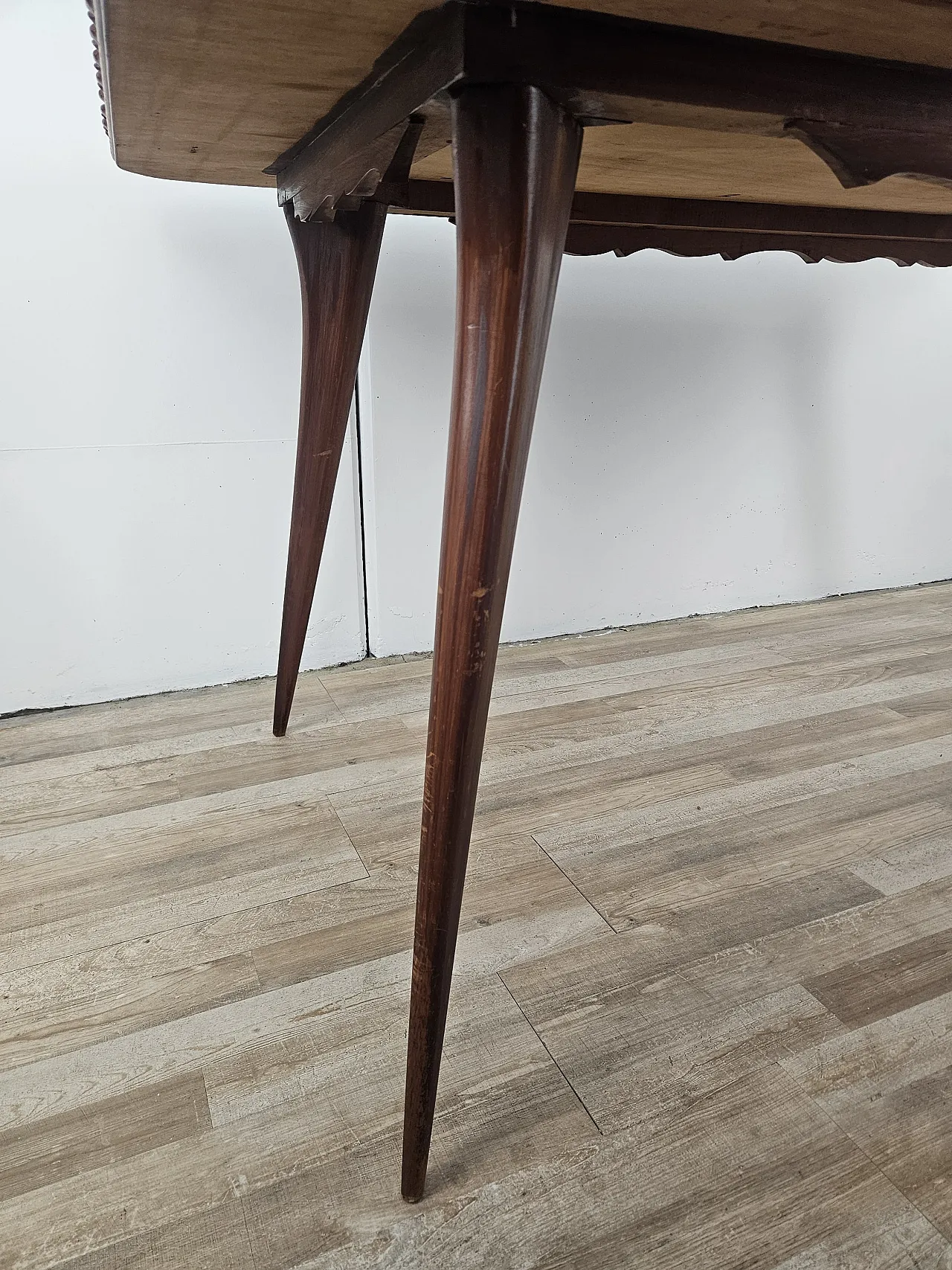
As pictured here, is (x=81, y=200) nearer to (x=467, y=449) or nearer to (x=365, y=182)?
(x=365, y=182)

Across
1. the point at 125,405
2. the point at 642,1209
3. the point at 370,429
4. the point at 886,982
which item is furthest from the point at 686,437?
the point at 642,1209

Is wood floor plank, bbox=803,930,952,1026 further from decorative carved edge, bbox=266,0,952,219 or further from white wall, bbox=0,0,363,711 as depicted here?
white wall, bbox=0,0,363,711

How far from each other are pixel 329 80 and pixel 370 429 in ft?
2.41

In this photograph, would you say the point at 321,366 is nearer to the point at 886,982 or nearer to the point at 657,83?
the point at 657,83

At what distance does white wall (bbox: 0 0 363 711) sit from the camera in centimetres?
104

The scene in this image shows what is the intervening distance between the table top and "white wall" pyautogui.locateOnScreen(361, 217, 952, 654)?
46 centimetres

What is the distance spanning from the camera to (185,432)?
1173 millimetres

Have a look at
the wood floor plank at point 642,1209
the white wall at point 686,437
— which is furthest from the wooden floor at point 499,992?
the white wall at point 686,437

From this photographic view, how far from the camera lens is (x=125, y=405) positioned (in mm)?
1134

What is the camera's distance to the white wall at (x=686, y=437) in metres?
1.30

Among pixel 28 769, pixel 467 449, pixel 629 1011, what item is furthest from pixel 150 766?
pixel 467 449

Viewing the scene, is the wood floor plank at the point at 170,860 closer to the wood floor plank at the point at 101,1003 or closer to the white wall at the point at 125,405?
the wood floor plank at the point at 101,1003

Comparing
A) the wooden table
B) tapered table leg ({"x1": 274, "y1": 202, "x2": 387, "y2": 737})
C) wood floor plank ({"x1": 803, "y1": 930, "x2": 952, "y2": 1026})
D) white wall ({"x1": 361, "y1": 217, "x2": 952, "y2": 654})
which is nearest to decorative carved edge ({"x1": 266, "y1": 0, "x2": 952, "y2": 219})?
the wooden table

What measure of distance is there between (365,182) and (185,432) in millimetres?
660
